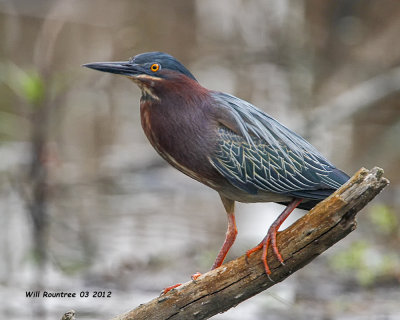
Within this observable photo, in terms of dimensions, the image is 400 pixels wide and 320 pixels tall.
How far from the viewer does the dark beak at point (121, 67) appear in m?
3.72

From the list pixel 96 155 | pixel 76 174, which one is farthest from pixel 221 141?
pixel 96 155

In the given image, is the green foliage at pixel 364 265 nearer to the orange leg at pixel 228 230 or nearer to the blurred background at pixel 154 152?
the blurred background at pixel 154 152

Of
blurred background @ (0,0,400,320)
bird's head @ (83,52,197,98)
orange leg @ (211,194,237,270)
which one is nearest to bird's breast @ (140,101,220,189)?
bird's head @ (83,52,197,98)

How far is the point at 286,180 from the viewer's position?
151 inches

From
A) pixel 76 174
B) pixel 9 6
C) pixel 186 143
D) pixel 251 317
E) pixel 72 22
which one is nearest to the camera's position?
pixel 186 143

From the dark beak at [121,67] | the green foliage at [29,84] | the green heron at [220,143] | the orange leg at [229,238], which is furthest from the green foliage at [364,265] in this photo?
the dark beak at [121,67]

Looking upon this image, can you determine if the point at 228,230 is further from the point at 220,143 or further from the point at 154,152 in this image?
the point at 154,152

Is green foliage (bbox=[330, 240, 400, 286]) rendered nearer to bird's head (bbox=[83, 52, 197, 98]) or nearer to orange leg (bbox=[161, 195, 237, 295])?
orange leg (bbox=[161, 195, 237, 295])

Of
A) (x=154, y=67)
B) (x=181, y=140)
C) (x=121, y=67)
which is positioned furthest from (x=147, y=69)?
(x=181, y=140)

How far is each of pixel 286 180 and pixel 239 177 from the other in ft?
0.86

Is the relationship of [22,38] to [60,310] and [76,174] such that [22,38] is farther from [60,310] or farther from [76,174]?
[60,310]

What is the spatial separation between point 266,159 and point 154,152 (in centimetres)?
546

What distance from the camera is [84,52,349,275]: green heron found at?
374cm

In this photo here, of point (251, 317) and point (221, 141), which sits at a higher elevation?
point (221, 141)
